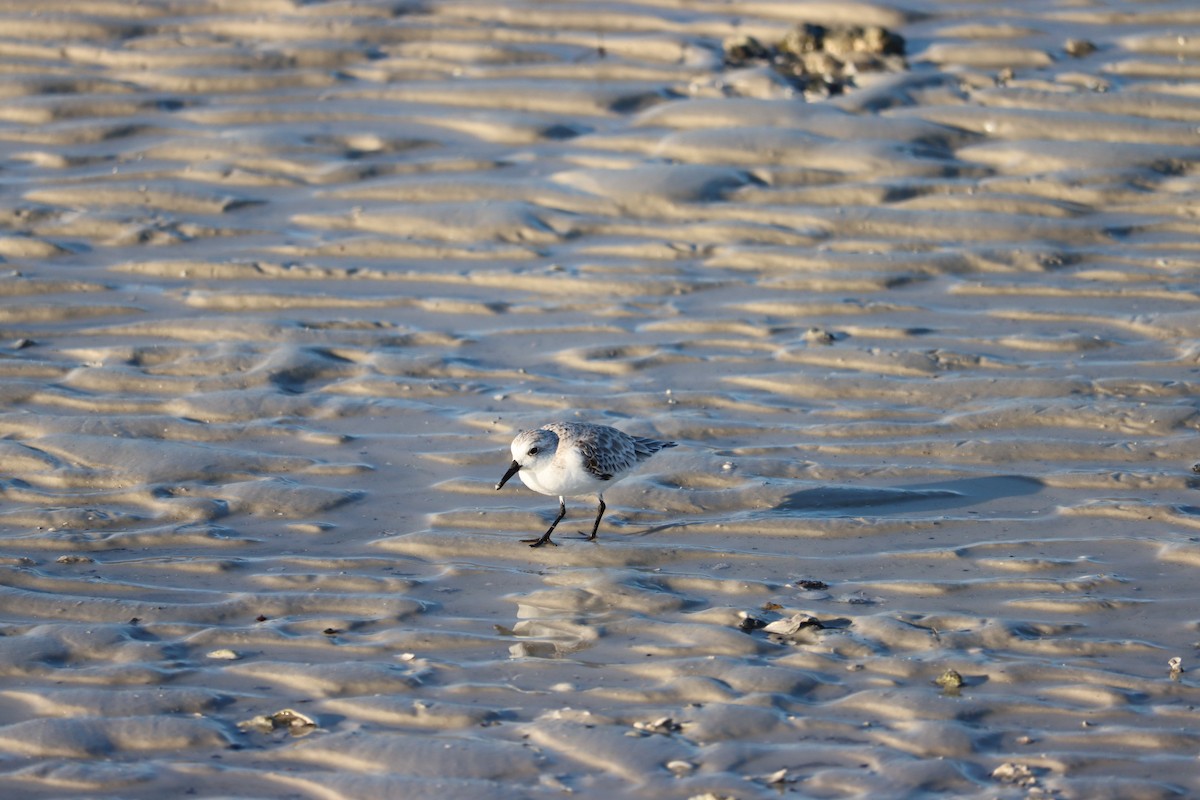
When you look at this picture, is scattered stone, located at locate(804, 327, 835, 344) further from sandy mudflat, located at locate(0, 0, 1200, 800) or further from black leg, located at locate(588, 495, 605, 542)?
black leg, located at locate(588, 495, 605, 542)

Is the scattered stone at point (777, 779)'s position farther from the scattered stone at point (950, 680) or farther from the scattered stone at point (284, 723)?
the scattered stone at point (284, 723)

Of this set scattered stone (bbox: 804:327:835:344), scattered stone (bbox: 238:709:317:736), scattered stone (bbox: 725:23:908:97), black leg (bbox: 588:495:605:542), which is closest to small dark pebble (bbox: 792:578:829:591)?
black leg (bbox: 588:495:605:542)

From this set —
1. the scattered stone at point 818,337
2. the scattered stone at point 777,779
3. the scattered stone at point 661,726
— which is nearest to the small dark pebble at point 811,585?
the scattered stone at point 661,726

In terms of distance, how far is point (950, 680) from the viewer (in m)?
4.76

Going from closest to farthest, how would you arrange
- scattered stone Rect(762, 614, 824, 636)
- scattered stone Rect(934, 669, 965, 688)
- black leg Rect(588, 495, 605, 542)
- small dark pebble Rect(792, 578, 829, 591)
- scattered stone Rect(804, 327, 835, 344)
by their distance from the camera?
scattered stone Rect(934, 669, 965, 688) → scattered stone Rect(762, 614, 824, 636) → small dark pebble Rect(792, 578, 829, 591) → black leg Rect(588, 495, 605, 542) → scattered stone Rect(804, 327, 835, 344)

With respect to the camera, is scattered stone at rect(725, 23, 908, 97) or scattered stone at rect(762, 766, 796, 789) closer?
scattered stone at rect(762, 766, 796, 789)

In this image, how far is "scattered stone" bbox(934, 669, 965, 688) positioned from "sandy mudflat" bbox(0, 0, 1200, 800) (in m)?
0.04

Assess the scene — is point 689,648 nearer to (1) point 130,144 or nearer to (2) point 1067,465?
(2) point 1067,465

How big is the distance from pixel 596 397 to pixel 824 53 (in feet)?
14.0

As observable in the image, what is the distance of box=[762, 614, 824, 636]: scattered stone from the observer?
Result: 5.11 meters

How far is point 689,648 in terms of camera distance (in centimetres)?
507

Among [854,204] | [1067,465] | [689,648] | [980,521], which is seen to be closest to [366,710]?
[689,648]

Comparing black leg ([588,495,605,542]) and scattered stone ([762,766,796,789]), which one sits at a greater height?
black leg ([588,495,605,542])

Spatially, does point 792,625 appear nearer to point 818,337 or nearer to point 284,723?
point 284,723
